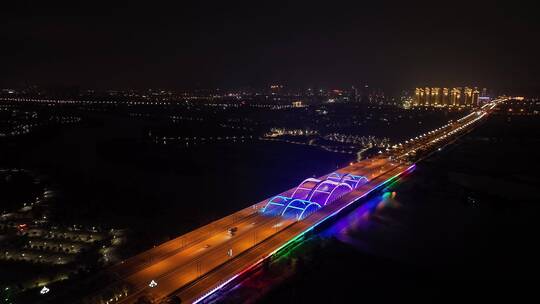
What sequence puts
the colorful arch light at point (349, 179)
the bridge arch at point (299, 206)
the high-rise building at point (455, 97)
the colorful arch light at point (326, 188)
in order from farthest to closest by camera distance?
1. the high-rise building at point (455, 97)
2. the colorful arch light at point (349, 179)
3. the colorful arch light at point (326, 188)
4. the bridge arch at point (299, 206)

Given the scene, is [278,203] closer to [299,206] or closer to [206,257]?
[299,206]

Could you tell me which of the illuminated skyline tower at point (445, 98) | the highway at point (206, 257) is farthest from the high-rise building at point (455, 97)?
the highway at point (206, 257)

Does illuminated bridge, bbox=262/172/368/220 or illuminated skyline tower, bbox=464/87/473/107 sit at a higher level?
illuminated skyline tower, bbox=464/87/473/107

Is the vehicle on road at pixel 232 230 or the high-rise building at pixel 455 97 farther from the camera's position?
the high-rise building at pixel 455 97

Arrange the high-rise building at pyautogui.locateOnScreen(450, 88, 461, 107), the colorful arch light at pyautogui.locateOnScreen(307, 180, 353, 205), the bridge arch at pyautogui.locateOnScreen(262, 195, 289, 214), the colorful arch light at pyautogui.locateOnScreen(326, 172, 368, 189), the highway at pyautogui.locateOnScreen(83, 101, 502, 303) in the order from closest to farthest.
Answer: the highway at pyautogui.locateOnScreen(83, 101, 502, 303)
the bridge arch at pyautogui.locateOnScreen(262, 195, 289, 214)
the colorful arch light at pyautogui.locateOnScreen(307, 180, 353, 205)
the colorful arch light at pyautogui.locateOnScreen(326, 172, 368, 189)
the high-rise building at pyautogui.locateOnScreen(450, 88, 461, 107)

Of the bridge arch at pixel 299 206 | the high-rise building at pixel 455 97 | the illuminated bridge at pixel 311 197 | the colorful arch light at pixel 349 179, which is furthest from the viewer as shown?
the high-rise building at pixel 455 97

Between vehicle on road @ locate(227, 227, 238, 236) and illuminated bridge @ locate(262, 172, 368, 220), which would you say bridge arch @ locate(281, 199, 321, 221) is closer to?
illuminated bridge @ locate(262, 172, 368, 220)

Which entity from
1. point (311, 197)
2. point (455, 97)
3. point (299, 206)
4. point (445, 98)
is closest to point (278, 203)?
point (299, 206)

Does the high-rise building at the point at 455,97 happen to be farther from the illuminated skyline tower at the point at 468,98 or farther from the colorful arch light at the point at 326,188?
the colorful arch light at the point at 326,188

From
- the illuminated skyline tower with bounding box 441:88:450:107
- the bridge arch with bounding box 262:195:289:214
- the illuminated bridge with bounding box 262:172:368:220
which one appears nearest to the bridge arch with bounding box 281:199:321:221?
the illuminated bridge with bounding box 262:172:368:220

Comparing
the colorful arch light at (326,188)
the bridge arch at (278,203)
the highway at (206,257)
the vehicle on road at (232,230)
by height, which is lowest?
the highway at (206,257)
